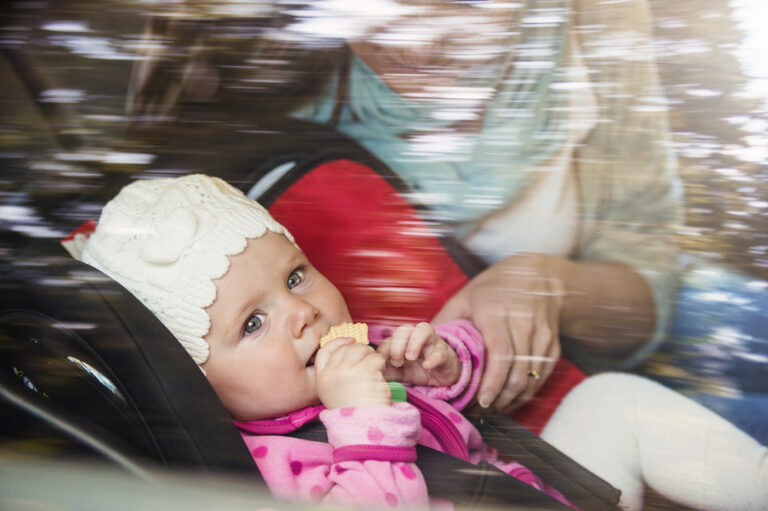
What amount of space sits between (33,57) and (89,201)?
0.11 metres

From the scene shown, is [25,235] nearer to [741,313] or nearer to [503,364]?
[503,364]

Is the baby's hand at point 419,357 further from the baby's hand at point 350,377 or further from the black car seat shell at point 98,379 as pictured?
the black car seat shell at point 98,379

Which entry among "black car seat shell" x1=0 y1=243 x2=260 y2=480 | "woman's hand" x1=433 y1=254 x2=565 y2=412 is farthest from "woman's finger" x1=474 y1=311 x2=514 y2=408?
"black car seat shell" x1=0 y1=243 x2=260 y2=480

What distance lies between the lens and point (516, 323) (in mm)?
523

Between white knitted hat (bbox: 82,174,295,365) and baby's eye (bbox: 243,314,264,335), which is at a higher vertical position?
white knitted hat (bbox: 82,174,295,365)

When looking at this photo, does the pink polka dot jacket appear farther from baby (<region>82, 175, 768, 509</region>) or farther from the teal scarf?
the teal scarf

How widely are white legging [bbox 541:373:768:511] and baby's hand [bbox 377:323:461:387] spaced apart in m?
0.10

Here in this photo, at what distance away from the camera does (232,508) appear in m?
0.35

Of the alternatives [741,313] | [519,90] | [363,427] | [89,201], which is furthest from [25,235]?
[741,313]

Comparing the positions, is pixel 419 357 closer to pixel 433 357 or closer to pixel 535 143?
pixel 433 357

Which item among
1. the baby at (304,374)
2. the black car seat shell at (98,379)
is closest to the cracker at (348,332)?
the baby at (304,374)

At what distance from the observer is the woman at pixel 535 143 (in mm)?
469

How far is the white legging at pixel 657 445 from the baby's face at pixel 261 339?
0.21 m

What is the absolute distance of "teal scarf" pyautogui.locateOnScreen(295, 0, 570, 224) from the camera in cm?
47
